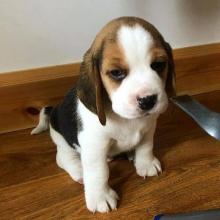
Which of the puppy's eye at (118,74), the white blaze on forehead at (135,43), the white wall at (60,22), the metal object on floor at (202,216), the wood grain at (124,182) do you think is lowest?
the wood grain at (124,182)

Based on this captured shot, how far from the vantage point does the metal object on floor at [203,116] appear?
3.28 feet

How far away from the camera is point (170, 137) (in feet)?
5.42

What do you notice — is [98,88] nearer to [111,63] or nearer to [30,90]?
[111,63]

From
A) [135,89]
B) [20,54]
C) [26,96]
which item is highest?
[135,89]

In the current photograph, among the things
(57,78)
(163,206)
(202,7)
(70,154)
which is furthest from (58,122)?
(202,7)

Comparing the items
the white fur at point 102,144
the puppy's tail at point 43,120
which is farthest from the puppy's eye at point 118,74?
the puppy's tail at point 43,120

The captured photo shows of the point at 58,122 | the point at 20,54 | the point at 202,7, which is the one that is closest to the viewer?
the point at 58,122

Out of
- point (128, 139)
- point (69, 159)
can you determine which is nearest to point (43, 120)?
point (69, 159)

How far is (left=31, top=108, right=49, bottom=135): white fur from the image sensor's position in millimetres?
1637

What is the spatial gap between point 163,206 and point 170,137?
405 millimetres

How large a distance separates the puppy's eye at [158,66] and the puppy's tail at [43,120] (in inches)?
25.5

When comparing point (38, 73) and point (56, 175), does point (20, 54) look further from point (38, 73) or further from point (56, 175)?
point (56, 175)

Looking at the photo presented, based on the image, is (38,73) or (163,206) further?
(38,73)

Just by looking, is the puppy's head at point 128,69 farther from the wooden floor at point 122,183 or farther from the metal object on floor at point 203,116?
the wooden floor at point 122,183
